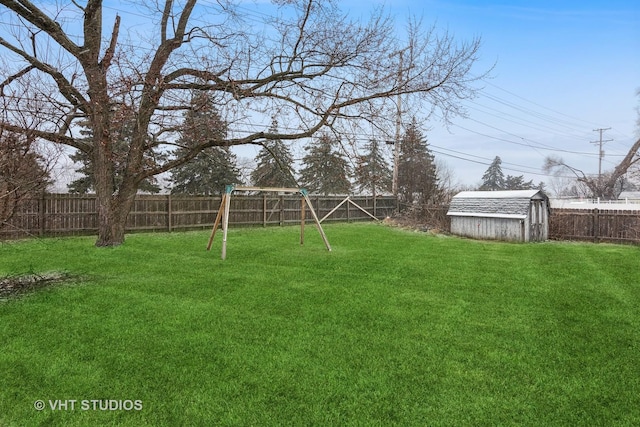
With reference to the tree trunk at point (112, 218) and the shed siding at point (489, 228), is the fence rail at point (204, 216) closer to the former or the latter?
the shed siding at point (489, 228)

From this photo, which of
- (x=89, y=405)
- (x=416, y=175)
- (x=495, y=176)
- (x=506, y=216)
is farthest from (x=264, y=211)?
(x=495, y=176)

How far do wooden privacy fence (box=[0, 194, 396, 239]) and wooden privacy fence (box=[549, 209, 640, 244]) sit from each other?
10.7 m

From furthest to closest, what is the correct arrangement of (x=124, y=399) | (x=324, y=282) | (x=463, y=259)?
(x=463, y=259) < (x=324, y=282) < (x=124, y=399)

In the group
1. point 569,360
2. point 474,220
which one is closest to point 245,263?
point 569,360

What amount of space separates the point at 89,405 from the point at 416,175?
27740 millimetres

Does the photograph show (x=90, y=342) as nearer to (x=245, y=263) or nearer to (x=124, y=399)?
(x=124, y=399)

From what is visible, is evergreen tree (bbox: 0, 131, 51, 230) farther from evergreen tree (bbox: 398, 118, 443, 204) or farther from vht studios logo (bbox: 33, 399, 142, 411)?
evergreen tree (bbox: 398, 118, 443, 204)

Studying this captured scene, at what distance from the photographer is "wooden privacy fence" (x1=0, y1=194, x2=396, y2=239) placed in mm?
12922

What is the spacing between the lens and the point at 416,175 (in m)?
28.9

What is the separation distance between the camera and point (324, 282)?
667 centimetres

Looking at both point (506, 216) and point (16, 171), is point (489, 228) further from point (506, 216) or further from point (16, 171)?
point (16, 171)

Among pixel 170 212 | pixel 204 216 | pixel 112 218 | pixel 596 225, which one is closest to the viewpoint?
pixel 112 218

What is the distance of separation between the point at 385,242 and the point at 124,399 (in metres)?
10.5

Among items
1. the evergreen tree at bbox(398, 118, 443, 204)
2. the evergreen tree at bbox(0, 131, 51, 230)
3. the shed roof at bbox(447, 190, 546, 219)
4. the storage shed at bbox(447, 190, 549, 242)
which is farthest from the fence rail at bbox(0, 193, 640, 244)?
the evergreen tree at bbox(0, 131, 51, 230)
